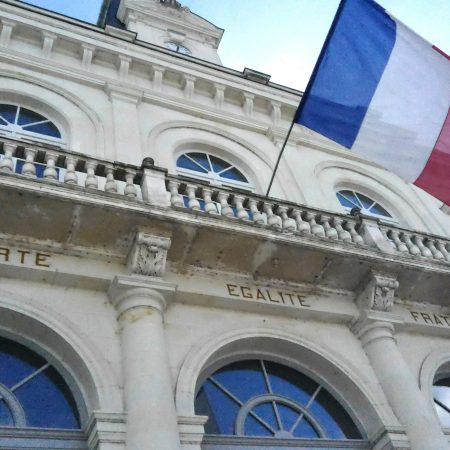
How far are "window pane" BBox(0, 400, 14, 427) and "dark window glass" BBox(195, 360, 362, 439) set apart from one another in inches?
83.7

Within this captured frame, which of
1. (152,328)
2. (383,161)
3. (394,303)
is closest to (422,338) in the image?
(394,303)

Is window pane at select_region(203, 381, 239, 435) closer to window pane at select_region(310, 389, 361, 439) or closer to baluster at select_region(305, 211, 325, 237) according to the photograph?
window pane at select_region(310, 389, 361, 439)

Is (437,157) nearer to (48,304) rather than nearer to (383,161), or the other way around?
(383,161)

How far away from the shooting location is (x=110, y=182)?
7969 mm

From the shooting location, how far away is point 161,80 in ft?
43.1

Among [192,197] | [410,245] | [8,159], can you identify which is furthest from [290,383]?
[8,159]

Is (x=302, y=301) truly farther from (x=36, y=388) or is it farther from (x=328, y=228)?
(x=36, y=388)

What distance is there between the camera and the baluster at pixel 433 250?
32.3 feet

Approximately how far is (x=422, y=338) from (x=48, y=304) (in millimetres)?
5655

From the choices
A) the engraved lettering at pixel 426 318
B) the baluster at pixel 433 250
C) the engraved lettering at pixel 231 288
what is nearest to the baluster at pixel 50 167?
the engraved lettering at pixel 231 288

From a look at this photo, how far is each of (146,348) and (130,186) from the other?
245 centimetres

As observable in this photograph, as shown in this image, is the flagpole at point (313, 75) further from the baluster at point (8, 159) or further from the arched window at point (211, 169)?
the baluster at point (8, 159)

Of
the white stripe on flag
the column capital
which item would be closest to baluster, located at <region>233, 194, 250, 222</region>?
the column capital

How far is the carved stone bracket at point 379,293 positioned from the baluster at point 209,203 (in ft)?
8.36
